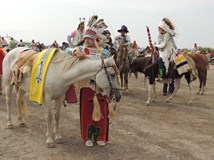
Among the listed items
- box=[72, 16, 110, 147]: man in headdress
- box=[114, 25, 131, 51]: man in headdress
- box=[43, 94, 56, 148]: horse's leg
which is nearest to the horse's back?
box=[43, 94, 56, 148]: horse's leg

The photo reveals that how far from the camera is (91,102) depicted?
15.0ft

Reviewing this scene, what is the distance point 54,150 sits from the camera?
4477mm

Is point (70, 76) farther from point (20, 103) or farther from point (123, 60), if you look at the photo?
point (123, 60)

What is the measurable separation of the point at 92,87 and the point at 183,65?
512cm

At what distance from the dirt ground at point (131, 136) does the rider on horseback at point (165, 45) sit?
129 centimetres

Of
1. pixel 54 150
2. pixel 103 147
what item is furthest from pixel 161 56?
pixel 54 150

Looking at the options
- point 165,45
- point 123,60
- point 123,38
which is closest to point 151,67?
point 165,45

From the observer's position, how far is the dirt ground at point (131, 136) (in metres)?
4.39

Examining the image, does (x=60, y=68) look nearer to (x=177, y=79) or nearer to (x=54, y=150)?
(x=54, y=150)

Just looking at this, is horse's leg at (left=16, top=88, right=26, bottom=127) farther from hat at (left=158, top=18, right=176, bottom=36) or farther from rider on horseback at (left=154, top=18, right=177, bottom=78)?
hat at (left=158, top=18, right=176, bottom=36)

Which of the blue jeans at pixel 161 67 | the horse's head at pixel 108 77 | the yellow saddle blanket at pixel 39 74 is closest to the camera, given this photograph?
the horse's head at pixel 108 77

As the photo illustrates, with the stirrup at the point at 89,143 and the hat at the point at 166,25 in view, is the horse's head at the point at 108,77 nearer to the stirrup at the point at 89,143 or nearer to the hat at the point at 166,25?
the stirrup at the point at 89,143

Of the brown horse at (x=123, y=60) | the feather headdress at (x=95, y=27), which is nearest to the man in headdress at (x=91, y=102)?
the feather headdress at (x=95, y=27)

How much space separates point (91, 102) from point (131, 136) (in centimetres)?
135
